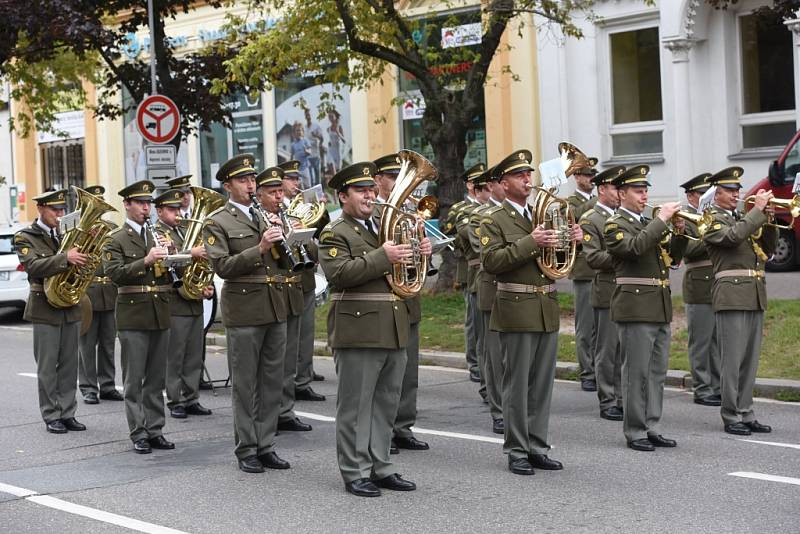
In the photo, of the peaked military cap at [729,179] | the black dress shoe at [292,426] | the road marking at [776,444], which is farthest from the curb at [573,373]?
the black dress shoe at [292,426]

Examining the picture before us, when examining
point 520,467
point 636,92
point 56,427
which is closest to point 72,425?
point 56,427

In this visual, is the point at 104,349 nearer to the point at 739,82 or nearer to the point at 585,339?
the point at 585,339

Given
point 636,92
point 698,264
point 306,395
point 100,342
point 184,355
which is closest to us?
point 698,264

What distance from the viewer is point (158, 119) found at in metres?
17.7

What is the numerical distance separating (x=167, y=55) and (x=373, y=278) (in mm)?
13952

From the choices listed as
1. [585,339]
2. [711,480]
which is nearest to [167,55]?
[585,339]

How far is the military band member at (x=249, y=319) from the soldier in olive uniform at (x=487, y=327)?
1527mm

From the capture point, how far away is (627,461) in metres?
9.05

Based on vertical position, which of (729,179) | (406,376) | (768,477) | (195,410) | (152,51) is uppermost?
(152,51)

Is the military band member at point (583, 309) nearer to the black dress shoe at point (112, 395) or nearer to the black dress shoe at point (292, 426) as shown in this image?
the black dress shoe at point (292, 426)

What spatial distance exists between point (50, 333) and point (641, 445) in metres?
5.01

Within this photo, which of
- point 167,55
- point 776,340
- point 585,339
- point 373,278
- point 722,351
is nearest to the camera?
point 373,278

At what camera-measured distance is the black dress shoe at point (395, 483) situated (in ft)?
27.0

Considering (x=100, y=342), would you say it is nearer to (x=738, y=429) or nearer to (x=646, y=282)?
(x=646, y=282)
